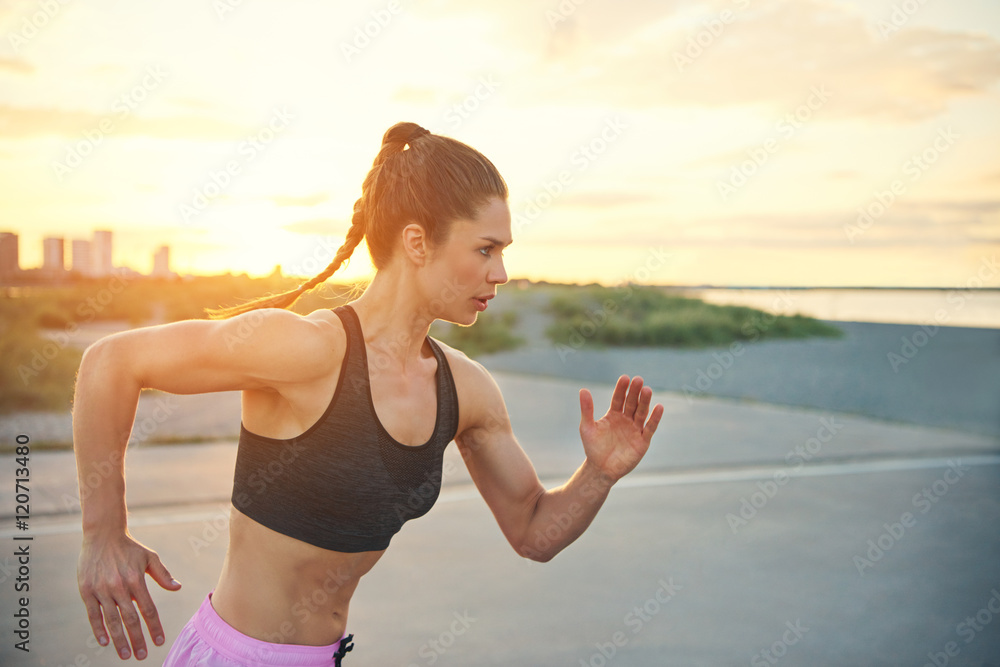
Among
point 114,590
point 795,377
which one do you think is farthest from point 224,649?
point 795,377

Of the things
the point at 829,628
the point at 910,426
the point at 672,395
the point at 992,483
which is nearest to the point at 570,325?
the point at 672,395

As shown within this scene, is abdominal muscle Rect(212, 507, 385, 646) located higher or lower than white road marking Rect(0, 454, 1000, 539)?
higher

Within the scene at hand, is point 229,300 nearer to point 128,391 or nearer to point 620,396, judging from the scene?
point 620,396

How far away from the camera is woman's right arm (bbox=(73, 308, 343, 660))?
4.95 ft

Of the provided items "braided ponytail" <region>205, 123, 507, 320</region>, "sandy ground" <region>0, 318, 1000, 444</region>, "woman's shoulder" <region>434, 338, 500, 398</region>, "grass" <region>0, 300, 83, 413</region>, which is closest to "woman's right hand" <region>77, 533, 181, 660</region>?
"braided ponytail" <region>205, 123, 507, 320</region>

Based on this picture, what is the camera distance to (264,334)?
1.56 m

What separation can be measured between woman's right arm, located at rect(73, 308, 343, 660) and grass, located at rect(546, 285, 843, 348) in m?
19.2

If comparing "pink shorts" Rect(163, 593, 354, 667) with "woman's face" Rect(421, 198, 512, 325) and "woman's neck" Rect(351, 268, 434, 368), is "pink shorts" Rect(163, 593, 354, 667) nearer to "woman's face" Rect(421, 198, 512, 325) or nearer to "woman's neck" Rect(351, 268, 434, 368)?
"woman's neck" Rect(351, 268, 434, 368)

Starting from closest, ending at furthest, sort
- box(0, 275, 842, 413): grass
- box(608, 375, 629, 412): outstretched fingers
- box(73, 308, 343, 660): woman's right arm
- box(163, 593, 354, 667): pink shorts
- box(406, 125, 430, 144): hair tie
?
box(73, 308, 343, 660): woman's right arm, box(163, 593, 354, 667): pink shorts, box(406, 125, 430, 144): hair tie, box(608, 375, 629, 412): outstretched fingers, box(0, 275, 842, 413): grass

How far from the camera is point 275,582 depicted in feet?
5.68

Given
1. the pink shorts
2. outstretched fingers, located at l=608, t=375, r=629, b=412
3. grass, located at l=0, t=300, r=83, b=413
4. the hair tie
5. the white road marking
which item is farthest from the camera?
grass, located at l=0, t=300, r=83, b=413

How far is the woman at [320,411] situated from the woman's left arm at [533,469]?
2cm

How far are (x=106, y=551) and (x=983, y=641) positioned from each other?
13.6 feet

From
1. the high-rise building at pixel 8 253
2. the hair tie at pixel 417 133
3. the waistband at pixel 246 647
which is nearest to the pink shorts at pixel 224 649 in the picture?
the waistband at pixel 246 647
